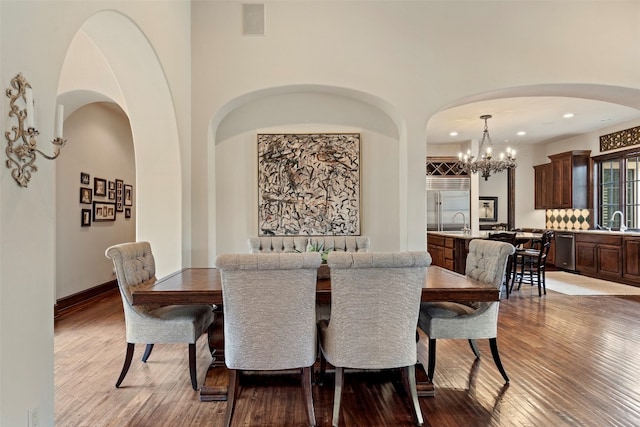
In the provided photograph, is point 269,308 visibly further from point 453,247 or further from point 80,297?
point 453,247

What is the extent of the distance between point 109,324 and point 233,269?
9.96 feet

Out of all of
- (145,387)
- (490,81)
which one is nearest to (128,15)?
(145,387)

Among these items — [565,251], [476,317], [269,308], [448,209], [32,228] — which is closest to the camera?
[32,228]

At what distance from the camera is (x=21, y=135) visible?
1.50 m

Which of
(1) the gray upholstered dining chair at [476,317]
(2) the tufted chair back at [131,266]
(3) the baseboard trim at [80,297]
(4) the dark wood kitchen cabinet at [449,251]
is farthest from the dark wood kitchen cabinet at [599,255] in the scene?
(3) the baseboard trim at [80,297]

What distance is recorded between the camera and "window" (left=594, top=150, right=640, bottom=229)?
677cm

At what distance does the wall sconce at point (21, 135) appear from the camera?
58.1 inches

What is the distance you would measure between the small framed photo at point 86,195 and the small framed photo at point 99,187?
123 millimetres

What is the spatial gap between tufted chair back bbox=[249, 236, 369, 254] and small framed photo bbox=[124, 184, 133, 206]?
373cm

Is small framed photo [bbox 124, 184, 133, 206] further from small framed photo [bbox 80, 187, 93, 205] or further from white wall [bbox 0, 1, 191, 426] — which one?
white wall [bbox 0, 1, 191, 426]

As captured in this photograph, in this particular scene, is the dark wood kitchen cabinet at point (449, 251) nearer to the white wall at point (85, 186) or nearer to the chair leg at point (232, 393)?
the chair leg at point (232, 393)

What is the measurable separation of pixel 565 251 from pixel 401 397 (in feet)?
23.0

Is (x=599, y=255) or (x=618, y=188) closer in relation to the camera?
(x=599, y=255)

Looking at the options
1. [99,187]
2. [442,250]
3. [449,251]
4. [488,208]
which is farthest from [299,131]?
[488,208]
